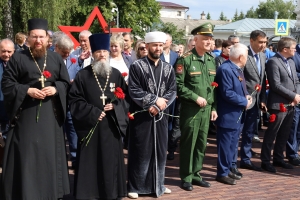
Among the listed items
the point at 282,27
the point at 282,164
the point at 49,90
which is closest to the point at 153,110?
the point at 49,90

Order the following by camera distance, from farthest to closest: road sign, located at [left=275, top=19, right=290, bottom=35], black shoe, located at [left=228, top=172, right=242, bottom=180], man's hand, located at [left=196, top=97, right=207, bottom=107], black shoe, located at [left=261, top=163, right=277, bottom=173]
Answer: road sign, located at [left=275, top=19, right=290, bottom=35], black shoe, located at [left=261, top=163, right=277, bottom=173], black shoe, located at [left=228, top=172, right=242, bottom=180], man's hand, located at [left=196, top=97, right=207, bottom=107]

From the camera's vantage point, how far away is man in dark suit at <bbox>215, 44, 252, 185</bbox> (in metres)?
6.48

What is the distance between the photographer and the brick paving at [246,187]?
245 inches

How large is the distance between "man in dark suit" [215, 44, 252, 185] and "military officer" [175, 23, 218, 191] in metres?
0.17

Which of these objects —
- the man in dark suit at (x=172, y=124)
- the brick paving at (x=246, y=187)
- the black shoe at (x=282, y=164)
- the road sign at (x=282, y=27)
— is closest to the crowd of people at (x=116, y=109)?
the brick paving at (x=246, y=187)

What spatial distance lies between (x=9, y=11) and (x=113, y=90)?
778 inches

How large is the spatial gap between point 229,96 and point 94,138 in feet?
6.66

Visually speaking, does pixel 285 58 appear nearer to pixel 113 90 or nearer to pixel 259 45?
pixel 259 45

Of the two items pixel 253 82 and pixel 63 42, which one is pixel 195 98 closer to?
pixel 253 82

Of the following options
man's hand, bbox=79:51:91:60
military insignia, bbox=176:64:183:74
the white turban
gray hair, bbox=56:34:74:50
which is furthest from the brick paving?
the white turban

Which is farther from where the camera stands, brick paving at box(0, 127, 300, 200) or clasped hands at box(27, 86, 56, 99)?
brick paving at box(0, 127, 300, 200)

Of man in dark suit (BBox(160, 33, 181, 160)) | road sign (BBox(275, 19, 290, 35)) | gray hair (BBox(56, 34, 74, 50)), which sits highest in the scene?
road sign (BBox(275, 19, 290, 35))

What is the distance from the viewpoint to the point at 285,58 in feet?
24.3

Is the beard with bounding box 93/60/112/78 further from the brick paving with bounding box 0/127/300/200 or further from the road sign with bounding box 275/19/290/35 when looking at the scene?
the road sign with bounding box 275/19/290/35
